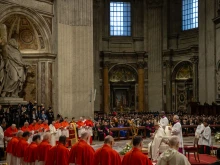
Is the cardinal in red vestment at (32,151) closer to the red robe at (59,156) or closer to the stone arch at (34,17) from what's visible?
the red robe at (59,156)

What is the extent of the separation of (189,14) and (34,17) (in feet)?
61.5

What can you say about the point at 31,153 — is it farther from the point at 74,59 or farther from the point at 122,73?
the point at 122,73

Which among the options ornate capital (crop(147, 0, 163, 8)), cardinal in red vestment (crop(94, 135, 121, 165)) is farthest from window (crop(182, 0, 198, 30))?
cardinal in red vestment (crop(94, 135, 121, 165))

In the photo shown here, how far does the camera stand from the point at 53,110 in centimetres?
2347

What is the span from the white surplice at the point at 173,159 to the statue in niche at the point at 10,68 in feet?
48.7

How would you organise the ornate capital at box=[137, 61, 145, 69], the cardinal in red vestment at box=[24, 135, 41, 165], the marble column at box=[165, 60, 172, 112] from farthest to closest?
1. the ornate capital at box=[137, 61, 145, 69]
2. the marble column at box=[165, 60, 172, 112]
3. the cardinal in red vestment at box=[24, 135, 41, 165]

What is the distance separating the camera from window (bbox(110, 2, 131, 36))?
39.3 meters

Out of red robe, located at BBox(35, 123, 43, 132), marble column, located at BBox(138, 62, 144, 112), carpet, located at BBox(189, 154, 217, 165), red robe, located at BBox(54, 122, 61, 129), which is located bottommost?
carpet, located at BBox(189, 154, 217, 165)

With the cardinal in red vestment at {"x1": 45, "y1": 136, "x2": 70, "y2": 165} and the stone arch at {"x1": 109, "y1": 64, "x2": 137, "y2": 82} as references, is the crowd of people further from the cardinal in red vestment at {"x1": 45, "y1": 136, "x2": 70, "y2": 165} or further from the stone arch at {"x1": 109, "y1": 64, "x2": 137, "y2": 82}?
the stone arch at {"x1": 109, "y1": 64, "x2": 137, "y2": 82}

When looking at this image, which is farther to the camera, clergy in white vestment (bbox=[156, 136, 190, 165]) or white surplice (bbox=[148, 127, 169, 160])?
white surplice (bbox=[148, 127, 169, 160])

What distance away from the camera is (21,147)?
36.9ft

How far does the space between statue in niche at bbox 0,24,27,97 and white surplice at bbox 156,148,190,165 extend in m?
14.8

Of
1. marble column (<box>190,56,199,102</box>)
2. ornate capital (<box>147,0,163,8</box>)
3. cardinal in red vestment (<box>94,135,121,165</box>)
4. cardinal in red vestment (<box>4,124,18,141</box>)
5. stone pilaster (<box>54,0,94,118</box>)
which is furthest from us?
ornate capital (<box>147,0,163,8</box>)

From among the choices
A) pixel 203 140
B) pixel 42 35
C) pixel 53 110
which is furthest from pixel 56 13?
pixel 203 140
